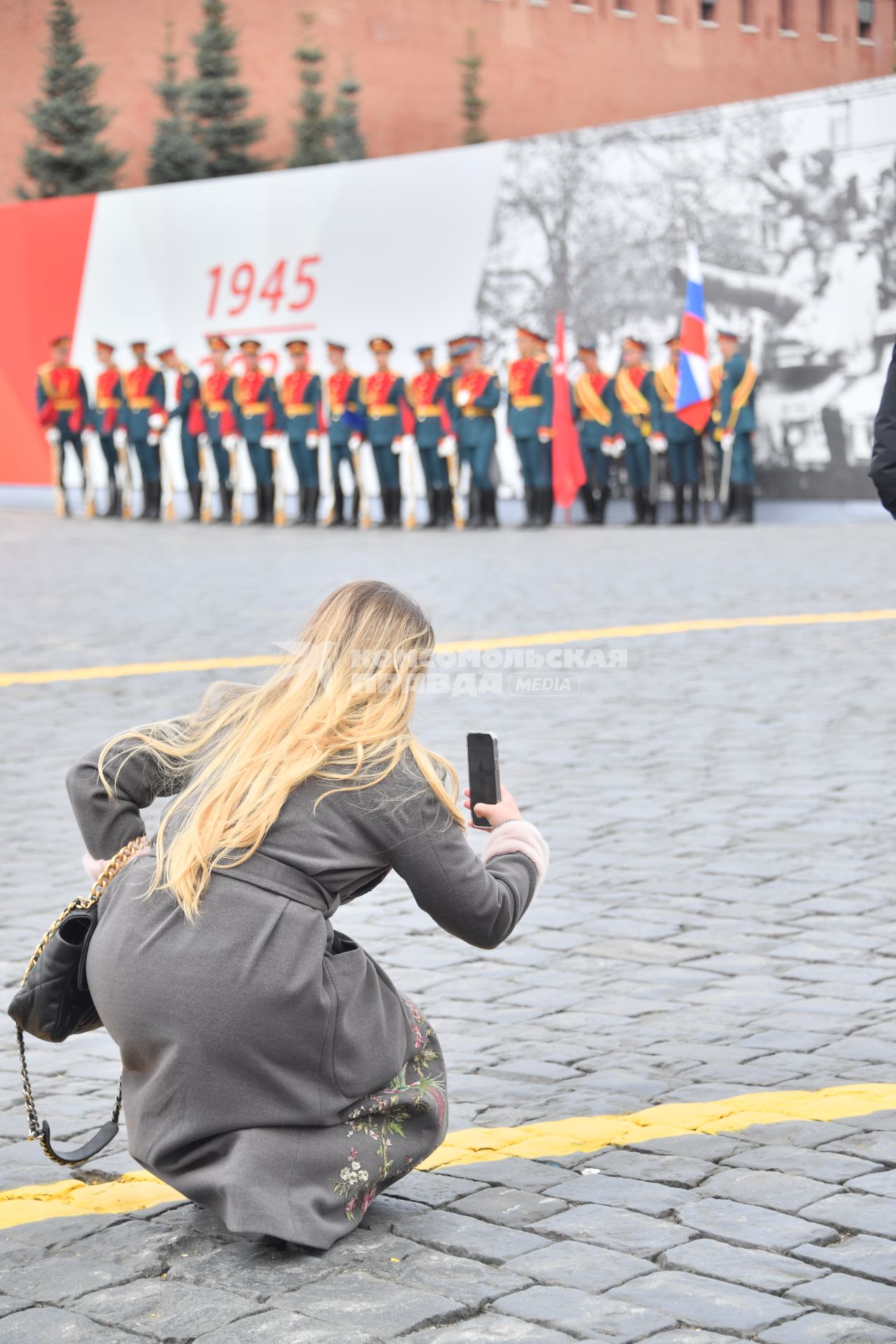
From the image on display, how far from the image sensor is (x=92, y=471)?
1053 inches

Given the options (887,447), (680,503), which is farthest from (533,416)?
(887,447)

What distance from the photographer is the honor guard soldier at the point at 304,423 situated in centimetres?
2250

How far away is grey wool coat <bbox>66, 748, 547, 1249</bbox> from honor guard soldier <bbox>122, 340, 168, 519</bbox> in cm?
2177

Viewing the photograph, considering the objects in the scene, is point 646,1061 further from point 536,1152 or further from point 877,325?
Result: point 877,325

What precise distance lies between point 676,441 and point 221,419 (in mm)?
6057

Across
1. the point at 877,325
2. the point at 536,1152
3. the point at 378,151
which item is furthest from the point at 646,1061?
the point at 378,151

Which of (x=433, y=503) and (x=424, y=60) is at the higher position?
(x=424, y=60)

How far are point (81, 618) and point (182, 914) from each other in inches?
369

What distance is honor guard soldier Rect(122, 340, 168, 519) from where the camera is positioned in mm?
24328

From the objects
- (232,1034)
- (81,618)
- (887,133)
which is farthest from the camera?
(887,133)

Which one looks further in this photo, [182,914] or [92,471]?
[92,471]

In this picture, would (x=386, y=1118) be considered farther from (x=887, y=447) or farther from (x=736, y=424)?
(x=736, y=424)

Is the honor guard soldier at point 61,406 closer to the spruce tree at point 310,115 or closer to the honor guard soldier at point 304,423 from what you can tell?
the honor guard soldier at point 304,423

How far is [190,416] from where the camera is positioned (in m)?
23.9
